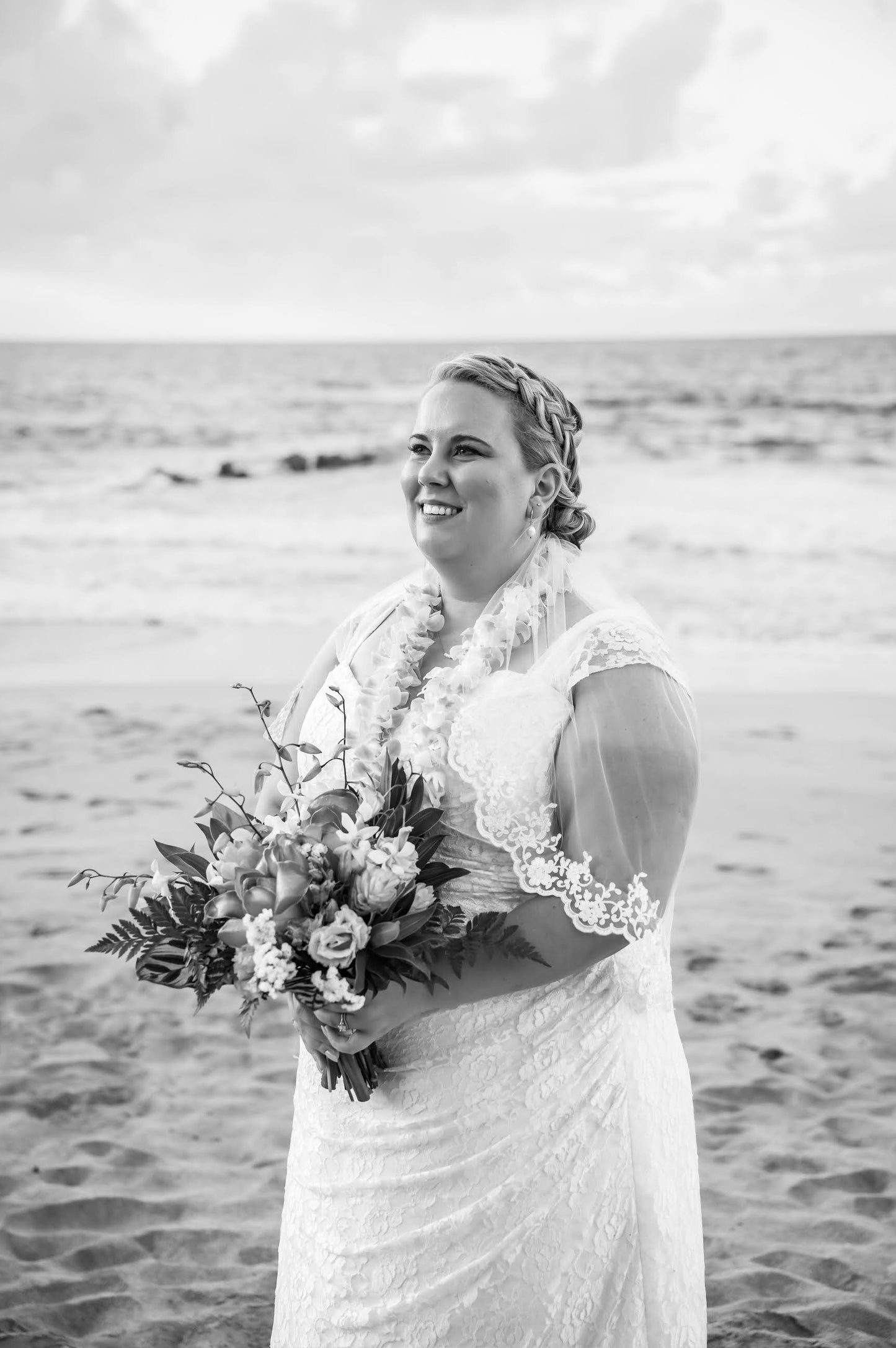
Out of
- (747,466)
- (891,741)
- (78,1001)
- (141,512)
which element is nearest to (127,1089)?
(78,1001)

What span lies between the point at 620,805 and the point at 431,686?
477mm

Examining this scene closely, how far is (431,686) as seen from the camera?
7.93ft

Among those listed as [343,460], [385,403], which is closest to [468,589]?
[343,460]

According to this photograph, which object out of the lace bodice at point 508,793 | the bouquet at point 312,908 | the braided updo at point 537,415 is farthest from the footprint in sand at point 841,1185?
the braided updo at point 537,415

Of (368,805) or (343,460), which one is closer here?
(368,805)

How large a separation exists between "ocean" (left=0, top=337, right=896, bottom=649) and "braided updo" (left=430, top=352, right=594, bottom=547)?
4560mm

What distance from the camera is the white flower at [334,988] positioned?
190 cm

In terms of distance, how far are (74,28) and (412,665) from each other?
92.5ft

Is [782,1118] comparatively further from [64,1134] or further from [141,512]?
[141,512]

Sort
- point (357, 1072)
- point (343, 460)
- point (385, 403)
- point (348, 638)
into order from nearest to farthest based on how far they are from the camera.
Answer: point (357, 1072)
point (348, 638)
point (343, 460)
point (385, 403)

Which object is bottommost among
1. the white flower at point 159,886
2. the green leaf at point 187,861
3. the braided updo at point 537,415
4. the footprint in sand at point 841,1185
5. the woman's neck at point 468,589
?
the footprint in sand at point 841,1185

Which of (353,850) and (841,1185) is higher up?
(353,850)

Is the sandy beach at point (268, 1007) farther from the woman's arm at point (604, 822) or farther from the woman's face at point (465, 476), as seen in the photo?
the woman's face at point (465, 476)

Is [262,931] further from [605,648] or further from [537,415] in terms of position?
[537,415]
